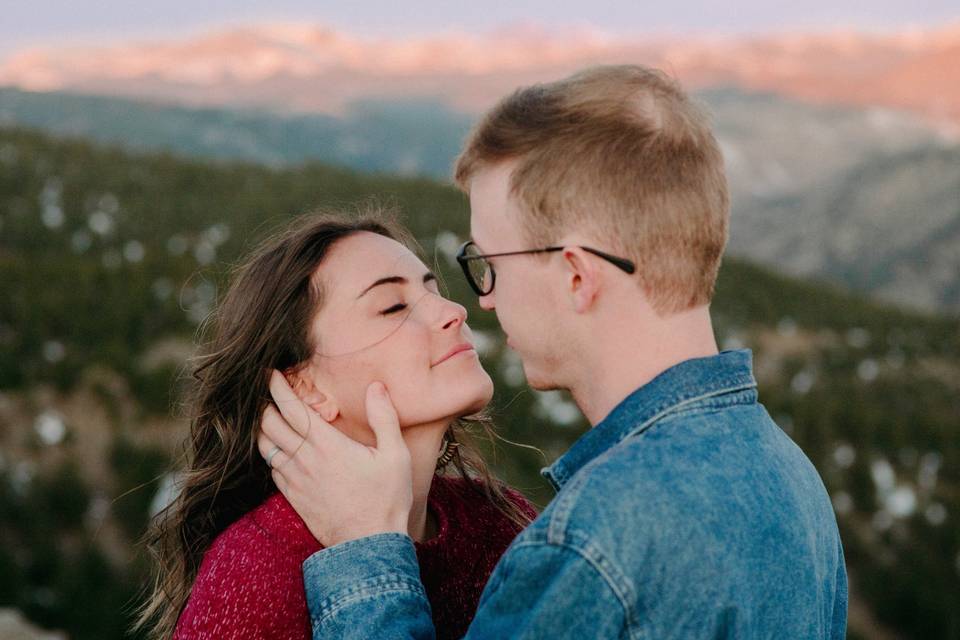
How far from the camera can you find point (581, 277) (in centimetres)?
191

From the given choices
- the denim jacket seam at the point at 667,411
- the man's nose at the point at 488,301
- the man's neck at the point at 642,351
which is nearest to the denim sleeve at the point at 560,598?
the denim jacket seam at the point at 667,411

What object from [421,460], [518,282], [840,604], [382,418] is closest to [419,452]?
[421,460]

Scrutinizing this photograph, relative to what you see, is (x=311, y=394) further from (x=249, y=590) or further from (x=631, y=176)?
(x=631, y=176)

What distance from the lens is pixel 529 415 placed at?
8.15 m

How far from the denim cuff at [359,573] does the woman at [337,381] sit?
27 cm

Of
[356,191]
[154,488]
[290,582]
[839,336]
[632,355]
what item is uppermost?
[632,355]

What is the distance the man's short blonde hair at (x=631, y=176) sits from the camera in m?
1.85

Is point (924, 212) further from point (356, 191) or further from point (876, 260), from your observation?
point (356, 191)

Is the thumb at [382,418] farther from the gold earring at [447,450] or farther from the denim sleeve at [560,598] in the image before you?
the denim sleeve at [560,598]

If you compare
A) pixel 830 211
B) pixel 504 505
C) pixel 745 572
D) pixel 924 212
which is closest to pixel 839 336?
pixel 504 505

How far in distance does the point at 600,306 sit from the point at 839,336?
45.2ft

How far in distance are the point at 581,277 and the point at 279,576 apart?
975 mm

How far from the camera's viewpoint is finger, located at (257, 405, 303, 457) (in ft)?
8.00

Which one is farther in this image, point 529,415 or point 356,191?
point 356,191
